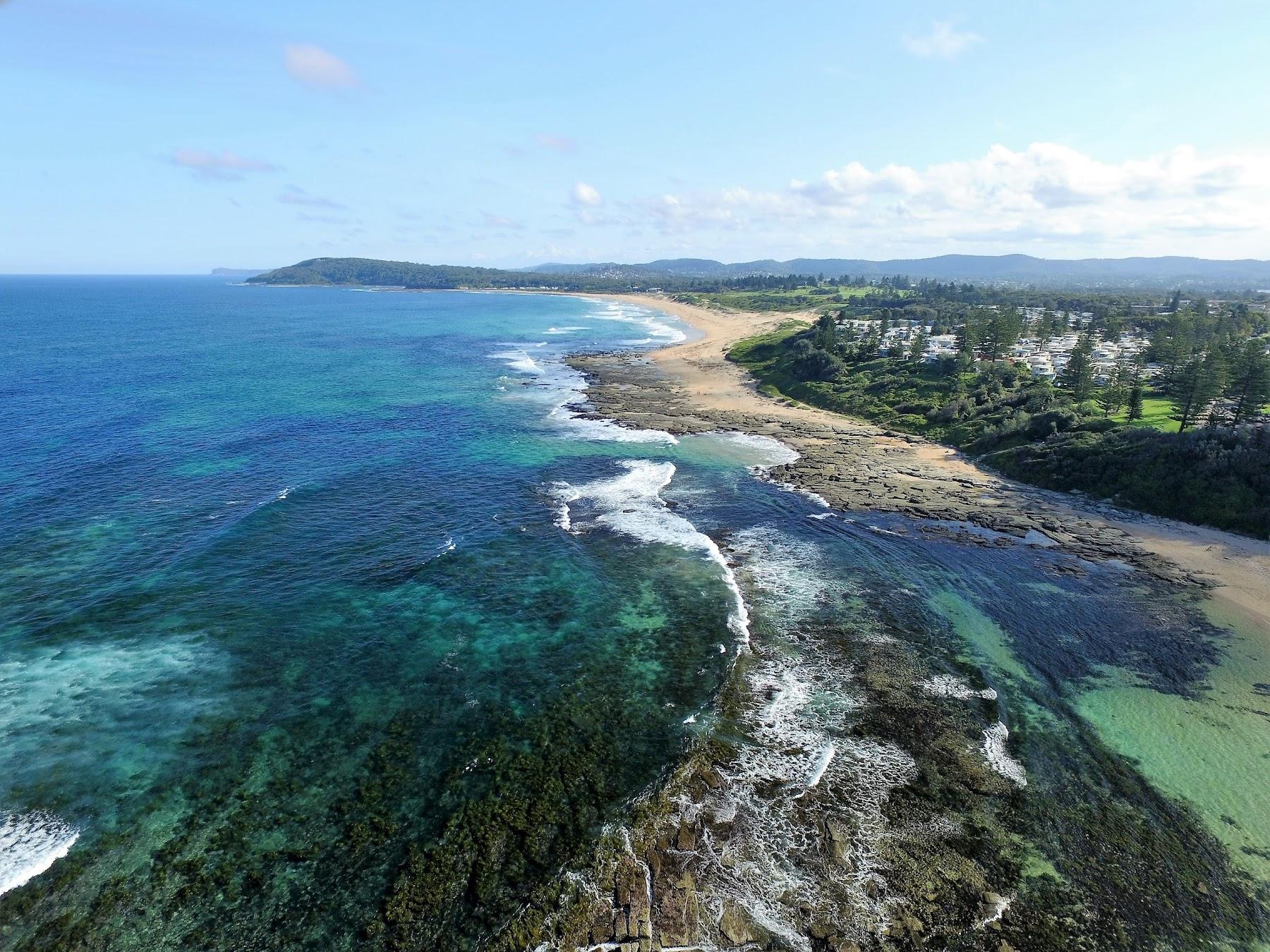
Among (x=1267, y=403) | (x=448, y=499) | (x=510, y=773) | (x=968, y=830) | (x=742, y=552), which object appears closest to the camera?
(x=968, y=830)

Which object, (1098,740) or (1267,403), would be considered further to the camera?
(1267,403)

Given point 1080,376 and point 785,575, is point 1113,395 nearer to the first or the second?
point 1080,376

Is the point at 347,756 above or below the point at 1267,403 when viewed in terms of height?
below

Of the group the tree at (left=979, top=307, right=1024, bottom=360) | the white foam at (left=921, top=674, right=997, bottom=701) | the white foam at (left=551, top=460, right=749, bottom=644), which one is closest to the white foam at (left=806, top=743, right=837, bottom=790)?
the white foam at (left=921, top=674, right=997, bottom=701)

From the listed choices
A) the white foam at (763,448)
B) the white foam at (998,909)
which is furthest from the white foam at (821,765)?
the white foam at (763,448)

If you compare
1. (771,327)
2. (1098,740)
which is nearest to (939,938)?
(1098,740)

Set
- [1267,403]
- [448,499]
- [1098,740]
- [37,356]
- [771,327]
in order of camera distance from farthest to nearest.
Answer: [771,327], [37,356], [1267,403], [448,499], [1098,740]

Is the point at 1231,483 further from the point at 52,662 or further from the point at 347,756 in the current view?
the point at 52,662

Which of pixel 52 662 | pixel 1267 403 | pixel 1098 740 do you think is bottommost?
pixel 1098 740
